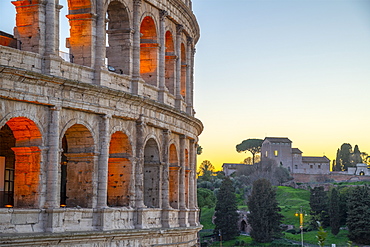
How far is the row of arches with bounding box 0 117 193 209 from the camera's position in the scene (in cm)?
2102

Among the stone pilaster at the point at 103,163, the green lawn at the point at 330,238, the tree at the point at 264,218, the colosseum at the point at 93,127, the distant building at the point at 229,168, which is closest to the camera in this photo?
the colosseum at the point at 93,127

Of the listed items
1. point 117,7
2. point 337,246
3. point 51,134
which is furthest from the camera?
point 337,246

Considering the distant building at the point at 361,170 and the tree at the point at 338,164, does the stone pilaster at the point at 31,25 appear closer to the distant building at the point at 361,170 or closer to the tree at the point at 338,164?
the distant building at the point at 361,170

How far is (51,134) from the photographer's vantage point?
21125 mm

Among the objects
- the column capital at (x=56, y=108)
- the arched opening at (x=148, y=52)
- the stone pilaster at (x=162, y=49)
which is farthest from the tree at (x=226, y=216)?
the column capital at (x=56, y=108)

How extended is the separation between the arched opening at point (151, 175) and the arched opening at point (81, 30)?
5602mm

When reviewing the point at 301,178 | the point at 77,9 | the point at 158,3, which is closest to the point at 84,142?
the point at 77,9

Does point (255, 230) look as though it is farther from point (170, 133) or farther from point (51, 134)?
point (51, 134)

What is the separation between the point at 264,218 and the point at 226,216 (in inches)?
182

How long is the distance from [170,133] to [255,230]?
57.0 meters

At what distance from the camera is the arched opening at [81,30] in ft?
77.0

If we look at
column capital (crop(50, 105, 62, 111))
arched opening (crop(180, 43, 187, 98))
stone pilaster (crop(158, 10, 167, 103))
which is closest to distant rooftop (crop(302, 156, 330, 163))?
arched opening (crop(180, 43, 187, 98))

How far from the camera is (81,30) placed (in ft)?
77.5

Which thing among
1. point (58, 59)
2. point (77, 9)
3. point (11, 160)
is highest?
point (77, 9)
